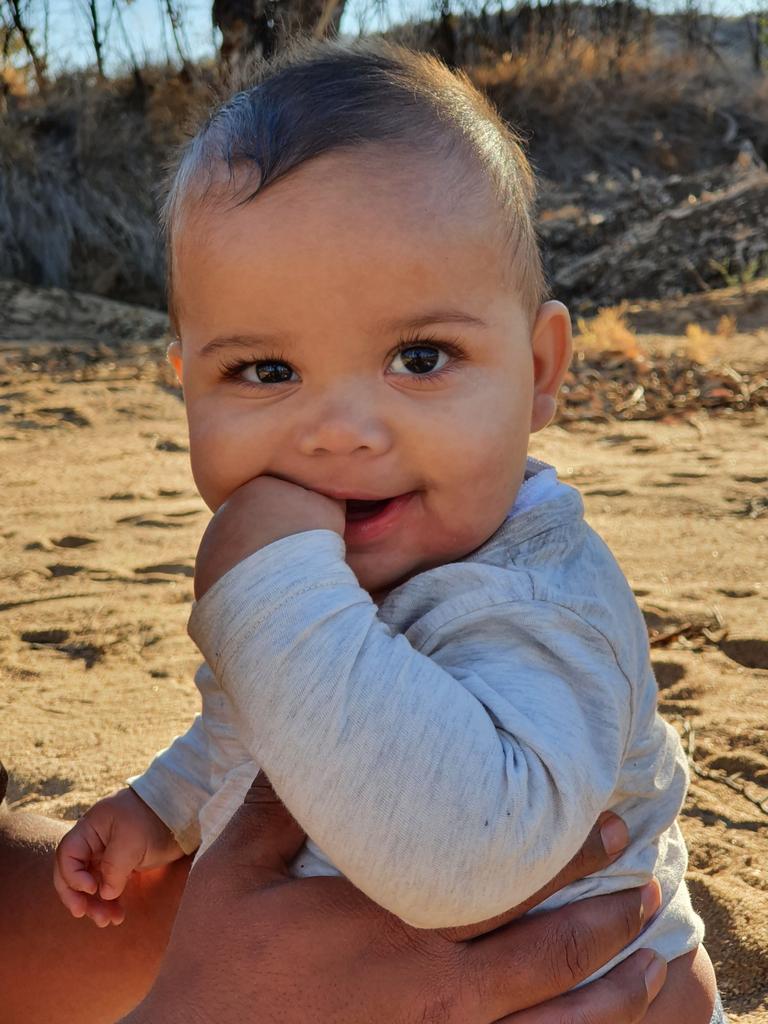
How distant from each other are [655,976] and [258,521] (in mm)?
798

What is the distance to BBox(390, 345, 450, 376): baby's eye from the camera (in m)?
1.42

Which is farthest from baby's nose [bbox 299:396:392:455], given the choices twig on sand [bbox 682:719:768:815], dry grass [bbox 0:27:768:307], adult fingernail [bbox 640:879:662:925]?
dry grass [bbox 0:27:768:307]

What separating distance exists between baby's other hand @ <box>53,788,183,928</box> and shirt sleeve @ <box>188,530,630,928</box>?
0.63 metres

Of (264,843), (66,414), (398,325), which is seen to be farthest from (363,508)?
(66,414)

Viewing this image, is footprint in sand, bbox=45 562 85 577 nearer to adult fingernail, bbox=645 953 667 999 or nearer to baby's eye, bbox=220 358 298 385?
baby's eye, bbox=220 358 298 385

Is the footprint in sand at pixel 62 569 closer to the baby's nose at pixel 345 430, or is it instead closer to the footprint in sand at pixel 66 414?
the footprint in sand at pixel 66 414

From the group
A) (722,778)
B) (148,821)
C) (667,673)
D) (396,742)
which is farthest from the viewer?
(667,673)

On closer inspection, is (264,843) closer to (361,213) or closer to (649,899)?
(649,899)

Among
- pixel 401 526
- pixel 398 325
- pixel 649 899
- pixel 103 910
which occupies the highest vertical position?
pixel 398 325

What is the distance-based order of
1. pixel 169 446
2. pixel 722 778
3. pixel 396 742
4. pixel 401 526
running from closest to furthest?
1. pixel 396 742
2. pixel 401 526
3. pixel 722 778
4. pixel 169 446

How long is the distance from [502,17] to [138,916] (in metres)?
A: 16.5

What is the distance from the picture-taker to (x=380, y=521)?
1.45 metres

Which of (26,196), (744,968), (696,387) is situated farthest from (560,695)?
(26,196)

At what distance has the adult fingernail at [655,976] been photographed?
58.1 inches
